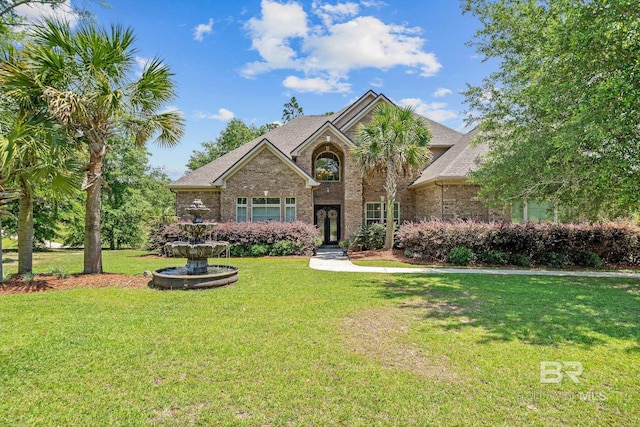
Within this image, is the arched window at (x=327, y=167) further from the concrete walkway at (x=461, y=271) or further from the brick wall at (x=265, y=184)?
the concrete walkway at (x=461, y=271)

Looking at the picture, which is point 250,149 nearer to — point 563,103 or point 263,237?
point 263,237

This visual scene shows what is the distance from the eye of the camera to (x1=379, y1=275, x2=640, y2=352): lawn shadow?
5.39 meters

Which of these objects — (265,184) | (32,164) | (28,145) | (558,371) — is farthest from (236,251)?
(558,371)

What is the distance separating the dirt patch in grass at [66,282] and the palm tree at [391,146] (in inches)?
435

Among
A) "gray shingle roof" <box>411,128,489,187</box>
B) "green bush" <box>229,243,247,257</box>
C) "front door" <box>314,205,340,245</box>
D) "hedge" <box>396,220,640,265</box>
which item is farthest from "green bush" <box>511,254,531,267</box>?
"green bush" <box>229,243,247,257</box>

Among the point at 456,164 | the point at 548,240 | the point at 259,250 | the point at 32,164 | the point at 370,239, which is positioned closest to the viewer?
the point at 32,164

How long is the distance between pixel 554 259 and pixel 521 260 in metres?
1.22

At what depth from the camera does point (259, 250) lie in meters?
16.0

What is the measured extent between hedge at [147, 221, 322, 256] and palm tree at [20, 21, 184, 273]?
6897mm

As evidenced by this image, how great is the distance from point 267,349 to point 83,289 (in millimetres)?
5850

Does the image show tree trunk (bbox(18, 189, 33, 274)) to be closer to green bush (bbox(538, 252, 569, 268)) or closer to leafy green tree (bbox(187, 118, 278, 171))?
green bush (bbox(538, 252, 569, 268))

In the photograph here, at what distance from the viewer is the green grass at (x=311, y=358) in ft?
10.5

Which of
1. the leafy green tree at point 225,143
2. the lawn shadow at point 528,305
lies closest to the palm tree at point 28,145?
the lawn shadow at point 528,305

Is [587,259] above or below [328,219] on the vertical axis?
below
